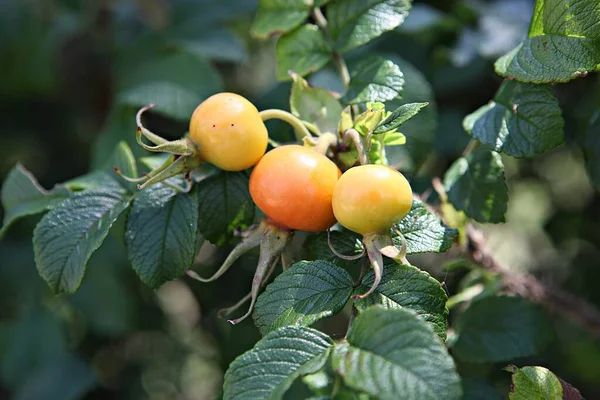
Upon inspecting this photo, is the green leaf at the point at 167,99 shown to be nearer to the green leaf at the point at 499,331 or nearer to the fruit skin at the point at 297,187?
the fruit skin at the point at 297,187

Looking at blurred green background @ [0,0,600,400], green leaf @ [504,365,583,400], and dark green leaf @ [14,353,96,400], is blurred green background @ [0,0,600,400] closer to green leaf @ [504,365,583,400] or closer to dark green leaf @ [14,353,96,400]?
dark green leaf @ [14,353,96,400]

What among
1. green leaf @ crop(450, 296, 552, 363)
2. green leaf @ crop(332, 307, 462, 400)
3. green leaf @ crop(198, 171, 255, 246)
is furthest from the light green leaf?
green leaf @ crop(450, 296, 552, 363)

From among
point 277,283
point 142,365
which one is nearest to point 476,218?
point 277,283

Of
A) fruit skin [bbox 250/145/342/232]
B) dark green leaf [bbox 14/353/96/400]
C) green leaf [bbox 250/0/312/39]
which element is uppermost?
green leaf [bbox 250/0/312/39]

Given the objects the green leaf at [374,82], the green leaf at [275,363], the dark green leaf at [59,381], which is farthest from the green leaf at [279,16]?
the dark green leaf at [59,381]

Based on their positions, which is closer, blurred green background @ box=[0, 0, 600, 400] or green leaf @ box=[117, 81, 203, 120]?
green leaf @ box=[117, 81, 203, 120]

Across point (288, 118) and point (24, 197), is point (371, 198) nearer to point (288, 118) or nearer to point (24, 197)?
point (288, 118)
